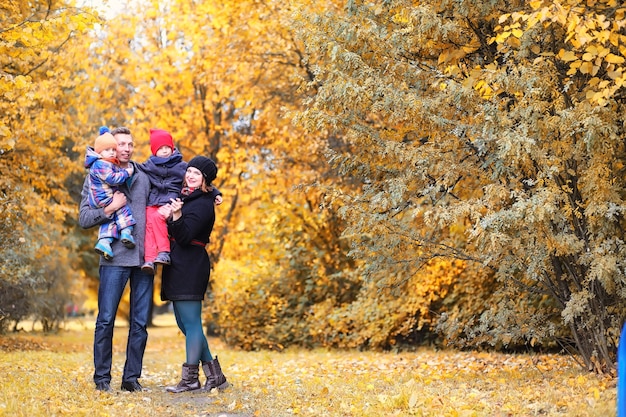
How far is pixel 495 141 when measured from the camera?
20.5ft

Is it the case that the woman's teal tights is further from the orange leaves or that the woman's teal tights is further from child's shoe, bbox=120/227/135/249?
the orange leaves

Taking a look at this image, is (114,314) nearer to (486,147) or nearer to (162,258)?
(162,258)

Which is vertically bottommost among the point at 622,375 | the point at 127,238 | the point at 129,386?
the point at 129,386

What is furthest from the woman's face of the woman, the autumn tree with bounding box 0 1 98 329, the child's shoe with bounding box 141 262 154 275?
the autumn tree with bounding box 0 1 98 329

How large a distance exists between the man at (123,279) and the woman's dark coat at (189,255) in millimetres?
231

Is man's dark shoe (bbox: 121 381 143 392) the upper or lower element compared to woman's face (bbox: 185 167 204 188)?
lower

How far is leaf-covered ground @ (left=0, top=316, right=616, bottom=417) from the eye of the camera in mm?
5137

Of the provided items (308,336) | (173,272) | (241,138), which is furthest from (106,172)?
(241,138)

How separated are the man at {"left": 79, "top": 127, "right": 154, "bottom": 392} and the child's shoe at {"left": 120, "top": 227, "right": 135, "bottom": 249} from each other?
56 millimetres

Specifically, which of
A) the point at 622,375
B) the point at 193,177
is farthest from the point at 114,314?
the point at 622,375

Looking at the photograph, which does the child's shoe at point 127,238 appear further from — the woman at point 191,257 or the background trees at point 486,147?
the background trees at point 486,147

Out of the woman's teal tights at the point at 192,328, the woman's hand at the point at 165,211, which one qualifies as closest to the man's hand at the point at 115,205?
the woman's hand at the point at 165,211

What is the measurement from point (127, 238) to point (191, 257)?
581mm

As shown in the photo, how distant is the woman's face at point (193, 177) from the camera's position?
6.28 meters
